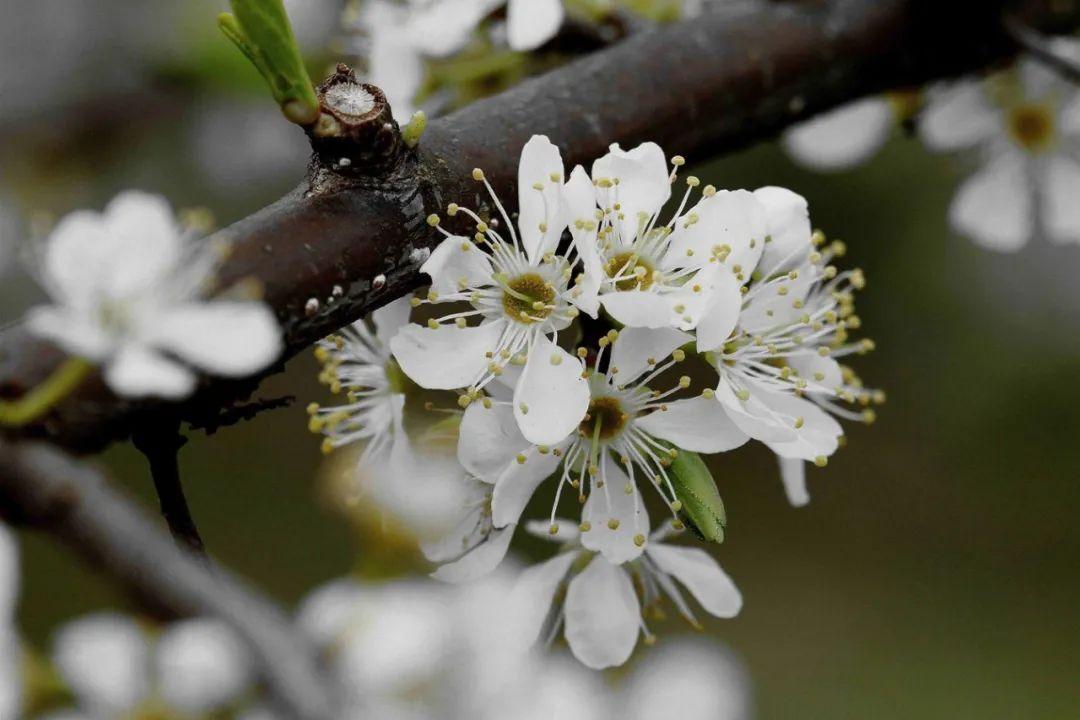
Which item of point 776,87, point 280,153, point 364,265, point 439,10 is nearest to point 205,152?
point 280,153

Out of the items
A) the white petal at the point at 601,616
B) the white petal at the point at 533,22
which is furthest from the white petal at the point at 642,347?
the white petal at the point at 533,22


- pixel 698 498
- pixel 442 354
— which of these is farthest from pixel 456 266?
pixel 698 498

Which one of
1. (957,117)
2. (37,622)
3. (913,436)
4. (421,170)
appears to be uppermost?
(421,170)

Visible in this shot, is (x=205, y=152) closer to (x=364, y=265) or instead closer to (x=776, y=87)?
(x=776, y=87)

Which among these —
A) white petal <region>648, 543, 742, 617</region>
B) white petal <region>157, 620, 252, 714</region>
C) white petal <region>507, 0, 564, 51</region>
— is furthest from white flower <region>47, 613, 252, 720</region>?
white petal <region>507, 0, 564, 51</region>

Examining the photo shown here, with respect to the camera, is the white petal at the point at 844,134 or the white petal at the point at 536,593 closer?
the white petal at the point at 536,593

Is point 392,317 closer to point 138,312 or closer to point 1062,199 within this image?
point 138,312

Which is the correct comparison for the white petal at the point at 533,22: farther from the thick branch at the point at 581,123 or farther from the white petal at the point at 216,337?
the white petal at the point at 216,337
